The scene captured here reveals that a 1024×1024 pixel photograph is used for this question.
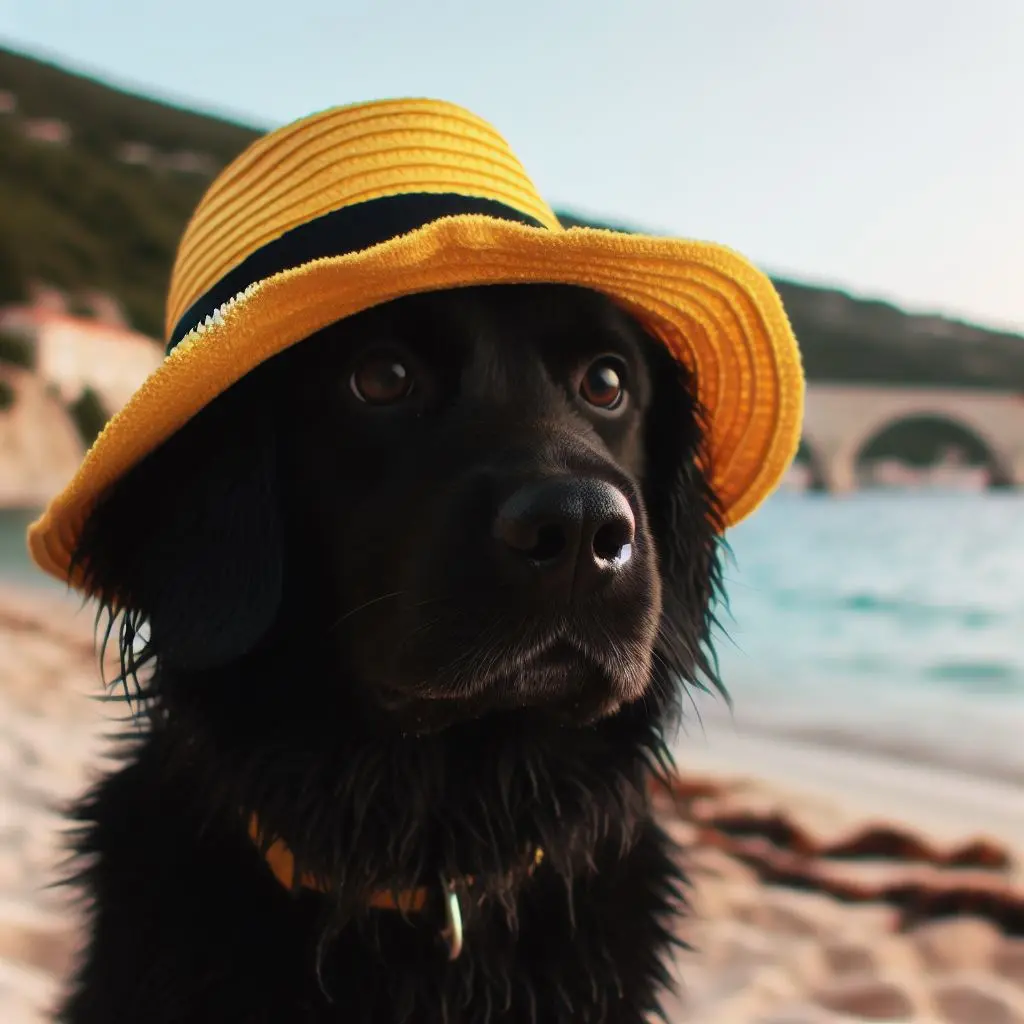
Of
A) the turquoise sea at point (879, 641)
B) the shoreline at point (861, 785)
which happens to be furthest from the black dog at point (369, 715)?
the shoreline at point (861, 785)

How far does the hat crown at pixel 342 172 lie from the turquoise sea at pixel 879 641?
91 centimetres

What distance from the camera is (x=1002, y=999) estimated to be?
6.70ft

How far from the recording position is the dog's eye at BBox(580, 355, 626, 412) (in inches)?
61.9

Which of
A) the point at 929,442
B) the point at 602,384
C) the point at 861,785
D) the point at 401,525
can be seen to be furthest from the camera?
the point at 929,442

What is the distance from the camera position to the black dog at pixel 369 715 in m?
1.33

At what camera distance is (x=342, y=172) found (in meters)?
1.37

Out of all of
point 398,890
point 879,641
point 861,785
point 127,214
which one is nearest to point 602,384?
point 398,890

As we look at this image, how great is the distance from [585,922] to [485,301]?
3.33 ft

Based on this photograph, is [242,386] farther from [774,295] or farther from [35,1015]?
[35,1015]

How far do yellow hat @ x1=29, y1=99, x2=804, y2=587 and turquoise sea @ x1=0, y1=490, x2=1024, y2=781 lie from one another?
51 cm

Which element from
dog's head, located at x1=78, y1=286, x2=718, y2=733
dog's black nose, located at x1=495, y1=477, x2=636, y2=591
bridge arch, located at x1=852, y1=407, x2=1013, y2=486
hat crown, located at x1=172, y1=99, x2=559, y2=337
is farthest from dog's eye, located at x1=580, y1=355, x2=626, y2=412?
bridge arch, located at x1=852, y1=407, x2=1013, y2=486

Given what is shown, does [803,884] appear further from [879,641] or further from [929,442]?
[929,442]

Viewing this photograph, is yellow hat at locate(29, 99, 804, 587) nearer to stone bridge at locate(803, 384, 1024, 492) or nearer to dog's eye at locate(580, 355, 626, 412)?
dog's eye at locate(580, 355, 626, 412)

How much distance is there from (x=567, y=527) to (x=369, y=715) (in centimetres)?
52
